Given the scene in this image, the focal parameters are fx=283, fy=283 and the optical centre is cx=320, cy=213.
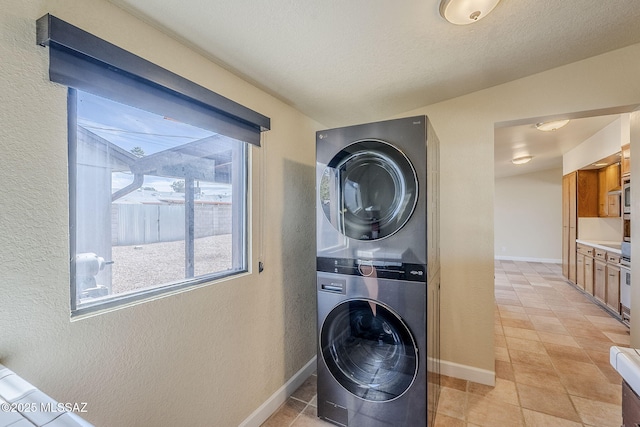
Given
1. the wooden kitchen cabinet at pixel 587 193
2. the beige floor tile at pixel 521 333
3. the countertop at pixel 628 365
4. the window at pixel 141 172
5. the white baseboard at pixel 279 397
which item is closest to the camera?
the countertop at pixel 628 365

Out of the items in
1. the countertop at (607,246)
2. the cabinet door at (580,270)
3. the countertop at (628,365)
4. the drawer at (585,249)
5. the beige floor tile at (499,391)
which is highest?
the countertop at (628,365)

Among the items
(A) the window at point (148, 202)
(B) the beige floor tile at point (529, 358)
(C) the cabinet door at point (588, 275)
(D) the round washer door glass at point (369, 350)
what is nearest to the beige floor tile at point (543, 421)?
(B) the beige floor tile at point (529, 358)

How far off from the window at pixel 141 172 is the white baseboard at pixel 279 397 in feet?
2.90

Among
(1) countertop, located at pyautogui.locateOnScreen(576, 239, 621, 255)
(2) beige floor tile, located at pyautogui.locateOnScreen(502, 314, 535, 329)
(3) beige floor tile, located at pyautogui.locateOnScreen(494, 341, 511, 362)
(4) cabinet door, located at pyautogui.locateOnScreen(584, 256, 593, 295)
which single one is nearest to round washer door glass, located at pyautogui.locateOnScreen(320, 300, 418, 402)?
(3) beige floor tile, located at pyautogui.locateOnScreen(494, 341, 511, 362)

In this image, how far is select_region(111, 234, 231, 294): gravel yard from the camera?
1.13 meters

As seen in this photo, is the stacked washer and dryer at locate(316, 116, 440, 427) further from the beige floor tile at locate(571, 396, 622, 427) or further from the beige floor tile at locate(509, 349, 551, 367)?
the beige floor tile at locate(509, 349, 551, 367)

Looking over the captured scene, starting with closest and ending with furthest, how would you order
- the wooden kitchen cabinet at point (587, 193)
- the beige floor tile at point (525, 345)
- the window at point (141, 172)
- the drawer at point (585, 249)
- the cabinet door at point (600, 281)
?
the window at point (141, 172) < the beige floor tile at point (525, 345) < the cabinet door at point (600, 281) < the drawer at point (585, 249) < the wooden kitchen cabinet at point (587, 193)

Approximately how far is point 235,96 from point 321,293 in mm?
1252

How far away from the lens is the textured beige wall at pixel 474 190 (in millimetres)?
1977

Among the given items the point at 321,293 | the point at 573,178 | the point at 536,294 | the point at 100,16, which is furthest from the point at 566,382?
the point at 573,178

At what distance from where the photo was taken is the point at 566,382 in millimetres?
2154

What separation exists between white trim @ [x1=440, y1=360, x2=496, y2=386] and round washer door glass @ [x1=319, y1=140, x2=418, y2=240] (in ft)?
4.81

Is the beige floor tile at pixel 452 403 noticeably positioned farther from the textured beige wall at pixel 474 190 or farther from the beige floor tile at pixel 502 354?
the beige floor tile at pixel 502 354

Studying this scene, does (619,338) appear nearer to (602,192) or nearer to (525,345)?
(525,345)
